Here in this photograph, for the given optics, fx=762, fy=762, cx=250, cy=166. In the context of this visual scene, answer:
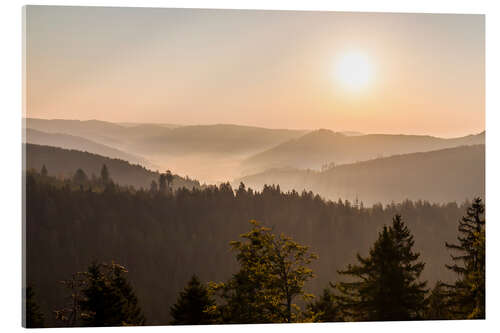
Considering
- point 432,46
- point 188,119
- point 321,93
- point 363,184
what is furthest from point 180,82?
point 432,46

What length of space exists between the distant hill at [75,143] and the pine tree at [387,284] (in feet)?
11.4

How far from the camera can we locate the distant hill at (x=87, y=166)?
10.2 metres

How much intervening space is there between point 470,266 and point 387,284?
51.6 inches

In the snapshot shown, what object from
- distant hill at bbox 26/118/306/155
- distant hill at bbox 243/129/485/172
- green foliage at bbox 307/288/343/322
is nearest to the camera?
distant hill at bbox 26/118/306/155

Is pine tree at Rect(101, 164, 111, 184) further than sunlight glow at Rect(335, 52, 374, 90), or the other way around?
sunlight glow at Rect(335, 52, 374, 90)

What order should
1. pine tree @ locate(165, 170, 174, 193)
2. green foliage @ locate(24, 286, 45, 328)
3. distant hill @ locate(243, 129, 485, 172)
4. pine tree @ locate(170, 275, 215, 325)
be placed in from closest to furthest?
green foliage @ locate(24, 286, 45, 328) → pine tree @ locate(170, 275, 215, 325) → pine tree @ locate(165, 170, 174, 193) → distant hill @ locate(243, 129, 485, 172)

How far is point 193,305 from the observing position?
417 inches

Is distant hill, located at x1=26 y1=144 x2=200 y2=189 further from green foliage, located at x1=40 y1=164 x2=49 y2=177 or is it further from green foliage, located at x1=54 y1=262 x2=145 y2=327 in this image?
green foliage, located at x1=54 y1=262 x2=145 y2=327

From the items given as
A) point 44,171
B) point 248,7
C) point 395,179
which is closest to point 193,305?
point 44,171

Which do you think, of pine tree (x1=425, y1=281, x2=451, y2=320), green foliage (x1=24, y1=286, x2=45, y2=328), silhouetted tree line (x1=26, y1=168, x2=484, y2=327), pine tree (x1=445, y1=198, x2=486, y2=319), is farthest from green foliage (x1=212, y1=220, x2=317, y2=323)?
green foliage (x1=24, y1=286, x2=45, y2=328)

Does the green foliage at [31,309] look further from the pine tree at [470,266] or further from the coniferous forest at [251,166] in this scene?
the pine tree at [470,266]

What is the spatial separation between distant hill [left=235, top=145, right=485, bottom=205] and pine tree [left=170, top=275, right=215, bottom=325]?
1.62m

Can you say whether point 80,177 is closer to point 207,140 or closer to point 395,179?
point 207,140

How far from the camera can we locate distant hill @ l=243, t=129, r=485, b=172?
436 inches
